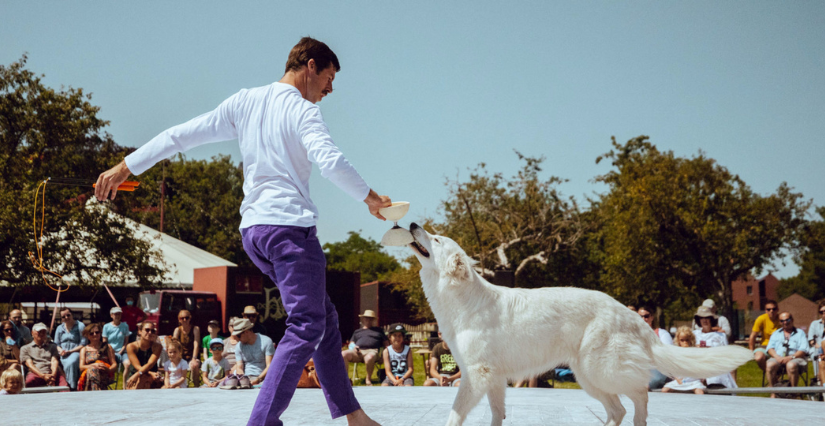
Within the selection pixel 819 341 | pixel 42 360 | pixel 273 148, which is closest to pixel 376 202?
pixel 273 148

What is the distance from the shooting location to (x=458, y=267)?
4.26 m

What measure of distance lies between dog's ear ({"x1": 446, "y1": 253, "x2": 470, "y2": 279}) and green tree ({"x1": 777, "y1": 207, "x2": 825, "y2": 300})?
33531 millimetres

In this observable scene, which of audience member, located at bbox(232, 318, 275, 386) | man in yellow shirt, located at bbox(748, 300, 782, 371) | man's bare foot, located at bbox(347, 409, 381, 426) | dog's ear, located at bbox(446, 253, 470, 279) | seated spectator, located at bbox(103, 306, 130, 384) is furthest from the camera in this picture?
seated spectator, located at bbox(103, 306, 130, 384)

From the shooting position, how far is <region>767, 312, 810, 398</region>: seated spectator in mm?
10188

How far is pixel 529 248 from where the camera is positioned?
30656mm

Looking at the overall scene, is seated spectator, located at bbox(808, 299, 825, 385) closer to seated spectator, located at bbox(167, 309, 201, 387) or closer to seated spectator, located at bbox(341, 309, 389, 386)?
seated spectator, located at bbox(341, 309, 389, 386)

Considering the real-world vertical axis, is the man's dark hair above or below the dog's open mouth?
above

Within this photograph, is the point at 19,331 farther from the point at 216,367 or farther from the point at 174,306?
the point at 174,306

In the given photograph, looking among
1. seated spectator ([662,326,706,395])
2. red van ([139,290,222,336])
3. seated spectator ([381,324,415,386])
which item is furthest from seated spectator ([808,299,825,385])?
red van ([139,290,222,336])

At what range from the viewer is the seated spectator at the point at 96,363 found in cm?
1040

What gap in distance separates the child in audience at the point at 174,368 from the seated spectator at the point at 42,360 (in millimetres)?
2090

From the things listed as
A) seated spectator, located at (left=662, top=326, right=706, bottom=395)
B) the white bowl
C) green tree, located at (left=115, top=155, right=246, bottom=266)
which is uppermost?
green tree, located at (left=115, top=155, right=246, bottom=266)

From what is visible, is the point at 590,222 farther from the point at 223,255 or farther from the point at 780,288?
the point at 780,288

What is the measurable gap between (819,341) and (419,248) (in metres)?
8.78
